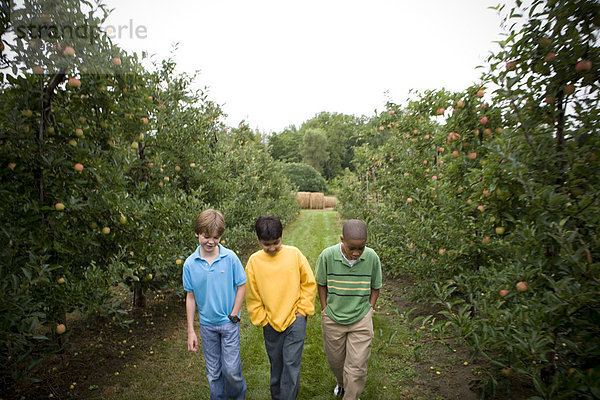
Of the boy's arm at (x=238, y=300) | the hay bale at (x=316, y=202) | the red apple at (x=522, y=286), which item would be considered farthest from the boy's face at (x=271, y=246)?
the hay bale at (x=316, y=202)

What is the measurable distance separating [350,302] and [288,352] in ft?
2.03

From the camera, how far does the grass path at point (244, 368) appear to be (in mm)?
3359

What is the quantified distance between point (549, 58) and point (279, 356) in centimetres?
281

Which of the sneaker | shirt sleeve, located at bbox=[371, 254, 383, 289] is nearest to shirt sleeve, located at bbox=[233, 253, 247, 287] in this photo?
shirt sleeve, located at bbox=[371, 254, 383, 289]

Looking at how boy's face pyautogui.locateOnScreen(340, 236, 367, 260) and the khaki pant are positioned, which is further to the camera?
the khaki pant

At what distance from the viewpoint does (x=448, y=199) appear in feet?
13.1

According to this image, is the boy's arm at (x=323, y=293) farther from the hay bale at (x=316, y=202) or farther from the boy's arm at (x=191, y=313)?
the hay bale at (x=316, y=202)

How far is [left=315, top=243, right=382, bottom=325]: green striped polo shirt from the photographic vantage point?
9.12 feet

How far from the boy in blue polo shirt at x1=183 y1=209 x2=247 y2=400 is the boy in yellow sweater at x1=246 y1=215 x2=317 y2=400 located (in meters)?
0.18

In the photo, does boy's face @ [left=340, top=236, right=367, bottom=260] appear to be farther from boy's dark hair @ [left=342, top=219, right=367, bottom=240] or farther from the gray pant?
the gray pant

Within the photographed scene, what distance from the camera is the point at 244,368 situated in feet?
12.8

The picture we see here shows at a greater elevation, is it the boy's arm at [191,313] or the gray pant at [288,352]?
the boy's arm at [191,313]

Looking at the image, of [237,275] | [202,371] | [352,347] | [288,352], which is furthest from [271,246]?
[202,371]

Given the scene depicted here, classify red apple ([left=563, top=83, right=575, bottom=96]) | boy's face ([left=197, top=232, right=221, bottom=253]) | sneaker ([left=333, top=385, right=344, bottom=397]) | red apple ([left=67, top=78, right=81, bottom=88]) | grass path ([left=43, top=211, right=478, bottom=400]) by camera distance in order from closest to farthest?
red apple ([left=563, top=83, right=575, bottom=96]) → boy's face ([left=197, top=232, right=221, bottom=253]) → red apple ([left=67, top=78, right=81, bottom=88]) → sneaker ([left=333, top=385, right=344, bottom=397]) → grass path ([left=43, top=211, right=478, bottom=400])
